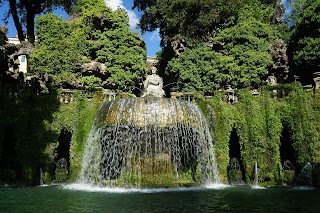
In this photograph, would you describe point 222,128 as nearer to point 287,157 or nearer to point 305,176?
point 305,176

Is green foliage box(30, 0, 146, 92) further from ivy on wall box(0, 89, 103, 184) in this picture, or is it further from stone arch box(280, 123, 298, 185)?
stone arch box(280, 123, 298, 185)

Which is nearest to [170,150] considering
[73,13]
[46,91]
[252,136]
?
[252,136]

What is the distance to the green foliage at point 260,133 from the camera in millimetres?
16859

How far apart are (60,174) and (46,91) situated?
4.49 metres

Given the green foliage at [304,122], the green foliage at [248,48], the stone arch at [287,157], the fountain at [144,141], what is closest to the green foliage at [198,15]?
the green foliage at [248,48]

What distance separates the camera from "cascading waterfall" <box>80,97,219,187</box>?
48.0 feet

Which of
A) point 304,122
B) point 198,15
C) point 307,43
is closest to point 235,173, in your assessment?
point 304,122

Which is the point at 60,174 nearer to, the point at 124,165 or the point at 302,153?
the point at 124,165

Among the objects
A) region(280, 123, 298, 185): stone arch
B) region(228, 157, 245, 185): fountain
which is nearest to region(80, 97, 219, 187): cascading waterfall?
region(228, 157, 245, 185): fountain

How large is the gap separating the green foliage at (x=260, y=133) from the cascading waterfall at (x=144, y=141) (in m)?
2.65

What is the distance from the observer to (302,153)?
54.3ft

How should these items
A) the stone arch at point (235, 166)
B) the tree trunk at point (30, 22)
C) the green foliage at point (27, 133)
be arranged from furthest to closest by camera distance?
the tree trunk at point (30, 22) → the stone arch at point (235, 166) → the green foliage at point (27, 133)

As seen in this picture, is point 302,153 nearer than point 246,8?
Yes

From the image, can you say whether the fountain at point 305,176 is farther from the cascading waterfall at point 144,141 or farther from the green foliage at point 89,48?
the green foliage at point 89,48
